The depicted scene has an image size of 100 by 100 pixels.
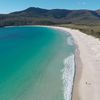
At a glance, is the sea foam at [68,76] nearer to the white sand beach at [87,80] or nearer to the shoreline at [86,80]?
the shoreline at [86,80]

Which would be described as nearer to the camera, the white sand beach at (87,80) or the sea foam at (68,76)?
the white sand beach at (87,80)

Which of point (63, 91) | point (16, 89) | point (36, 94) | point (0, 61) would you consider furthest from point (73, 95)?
point (0, 61)

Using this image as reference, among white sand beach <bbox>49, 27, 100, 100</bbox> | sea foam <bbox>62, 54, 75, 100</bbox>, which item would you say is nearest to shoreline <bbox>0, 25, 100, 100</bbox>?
white sand beach <bbox>49, 27, 100, 100</bbox>

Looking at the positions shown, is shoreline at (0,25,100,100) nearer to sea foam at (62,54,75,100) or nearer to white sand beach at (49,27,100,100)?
white sand beach at (49,27,100,100)

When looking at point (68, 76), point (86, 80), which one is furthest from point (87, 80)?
point (68, 76)

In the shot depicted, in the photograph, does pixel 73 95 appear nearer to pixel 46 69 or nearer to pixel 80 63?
pixel 46 69

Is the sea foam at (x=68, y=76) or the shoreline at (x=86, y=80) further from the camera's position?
the sea foam at (x=68, y=76)

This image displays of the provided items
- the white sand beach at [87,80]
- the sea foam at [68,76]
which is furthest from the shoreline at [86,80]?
the sea foam at [68,76]

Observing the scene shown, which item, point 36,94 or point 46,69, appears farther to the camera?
point 46,69
